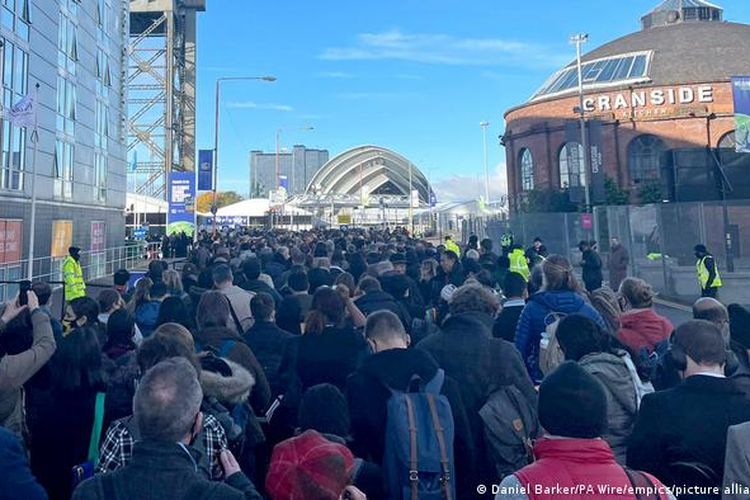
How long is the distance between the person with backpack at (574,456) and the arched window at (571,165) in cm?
3970

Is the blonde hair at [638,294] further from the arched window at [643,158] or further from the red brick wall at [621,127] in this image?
the arched window at [643,158]

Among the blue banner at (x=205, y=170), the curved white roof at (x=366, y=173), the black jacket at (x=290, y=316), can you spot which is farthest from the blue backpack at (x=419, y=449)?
the curved white roof at (x=366, y=173)

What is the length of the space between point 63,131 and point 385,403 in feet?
78.4

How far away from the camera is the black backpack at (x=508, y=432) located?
352 cm

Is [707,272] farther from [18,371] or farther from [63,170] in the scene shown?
[63,170]

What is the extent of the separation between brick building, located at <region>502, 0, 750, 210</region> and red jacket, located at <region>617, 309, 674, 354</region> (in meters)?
29.6

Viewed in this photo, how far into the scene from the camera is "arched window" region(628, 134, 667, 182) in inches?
1633

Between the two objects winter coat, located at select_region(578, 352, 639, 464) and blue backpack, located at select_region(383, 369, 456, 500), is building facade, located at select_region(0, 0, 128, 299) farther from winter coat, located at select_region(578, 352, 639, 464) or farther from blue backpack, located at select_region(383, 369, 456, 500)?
winter coat, located at select_region(578, 352, 639, 464)

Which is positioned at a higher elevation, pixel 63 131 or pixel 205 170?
pixel 63 131

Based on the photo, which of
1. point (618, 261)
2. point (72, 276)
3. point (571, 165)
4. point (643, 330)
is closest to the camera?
point (643, 330)

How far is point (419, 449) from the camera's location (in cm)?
310

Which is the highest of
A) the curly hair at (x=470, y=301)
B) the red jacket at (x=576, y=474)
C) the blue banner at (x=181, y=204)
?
the blue banner at (x=181, y=204)

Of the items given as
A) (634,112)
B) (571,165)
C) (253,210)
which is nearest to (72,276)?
(571,165)

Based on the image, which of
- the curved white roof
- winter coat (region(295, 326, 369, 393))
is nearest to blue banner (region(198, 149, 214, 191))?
winter coat (region(295, 326, 369, 393))
